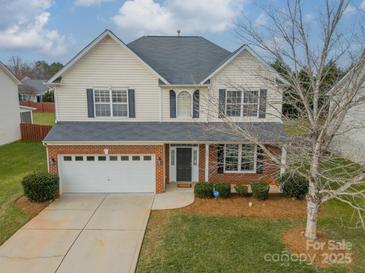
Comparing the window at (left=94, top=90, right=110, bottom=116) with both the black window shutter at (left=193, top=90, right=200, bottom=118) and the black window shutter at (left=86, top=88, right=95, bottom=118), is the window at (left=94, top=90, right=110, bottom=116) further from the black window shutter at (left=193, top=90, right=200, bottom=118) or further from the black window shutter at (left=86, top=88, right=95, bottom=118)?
the black window shutter at (left=193, top=90, right=200, bottom=118)

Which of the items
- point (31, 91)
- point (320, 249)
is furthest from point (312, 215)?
point (31, 91)

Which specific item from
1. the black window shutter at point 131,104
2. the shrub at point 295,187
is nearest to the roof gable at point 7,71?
the black window shutter at point 131,104

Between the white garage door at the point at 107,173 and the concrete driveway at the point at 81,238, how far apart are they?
100 centimetres

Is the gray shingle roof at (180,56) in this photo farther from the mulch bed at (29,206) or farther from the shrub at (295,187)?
the mulch bed at (29,206)

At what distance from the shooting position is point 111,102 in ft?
45.1

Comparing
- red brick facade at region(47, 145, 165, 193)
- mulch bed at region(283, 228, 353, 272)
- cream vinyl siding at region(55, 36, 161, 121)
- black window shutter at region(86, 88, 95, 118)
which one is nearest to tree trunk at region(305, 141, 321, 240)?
mulch bed at region(283, 228, 353, 272)

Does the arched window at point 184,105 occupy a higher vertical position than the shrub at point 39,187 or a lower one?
higher

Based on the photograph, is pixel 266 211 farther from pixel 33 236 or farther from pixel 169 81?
pixel 33 236

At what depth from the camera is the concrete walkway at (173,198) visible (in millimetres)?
11672

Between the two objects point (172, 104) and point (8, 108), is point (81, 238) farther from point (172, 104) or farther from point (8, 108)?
point (8, 108)

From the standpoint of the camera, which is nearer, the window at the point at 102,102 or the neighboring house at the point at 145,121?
the neighboring house at the point at 145,121

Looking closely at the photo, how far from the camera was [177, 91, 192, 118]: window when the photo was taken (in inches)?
551

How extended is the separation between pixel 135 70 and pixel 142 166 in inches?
187

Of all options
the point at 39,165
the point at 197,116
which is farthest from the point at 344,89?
the point at 39,165
